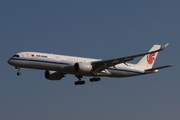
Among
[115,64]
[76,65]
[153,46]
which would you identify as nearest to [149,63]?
[153,46]

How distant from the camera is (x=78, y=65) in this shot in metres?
60.7

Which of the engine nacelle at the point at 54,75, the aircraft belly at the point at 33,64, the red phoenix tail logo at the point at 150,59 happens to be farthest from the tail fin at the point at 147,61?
the aircraft belly at the point at 33,64

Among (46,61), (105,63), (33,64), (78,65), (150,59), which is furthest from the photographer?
(150,59)

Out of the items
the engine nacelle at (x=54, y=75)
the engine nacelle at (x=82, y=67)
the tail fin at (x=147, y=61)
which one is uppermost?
the tail fin at (x=147, y=61)

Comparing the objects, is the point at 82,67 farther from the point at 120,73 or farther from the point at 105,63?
the point at 120,73

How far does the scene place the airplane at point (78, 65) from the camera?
5925 cm

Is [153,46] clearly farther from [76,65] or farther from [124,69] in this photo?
[76,65]

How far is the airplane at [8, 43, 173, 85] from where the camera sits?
5925cm

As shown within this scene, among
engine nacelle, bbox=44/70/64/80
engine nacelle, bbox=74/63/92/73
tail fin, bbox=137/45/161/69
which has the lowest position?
engine nacelle, bbox=74/63/92/73

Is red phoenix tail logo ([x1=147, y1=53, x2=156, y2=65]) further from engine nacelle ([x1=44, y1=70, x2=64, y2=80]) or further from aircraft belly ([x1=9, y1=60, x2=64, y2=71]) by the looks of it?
aircraft belly ([x1=9, y1=60, x2=64, y2=71])

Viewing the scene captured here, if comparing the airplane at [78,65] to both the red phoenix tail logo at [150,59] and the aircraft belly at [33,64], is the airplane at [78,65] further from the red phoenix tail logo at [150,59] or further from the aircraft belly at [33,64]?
the red phoenix tail logo at [150,59]

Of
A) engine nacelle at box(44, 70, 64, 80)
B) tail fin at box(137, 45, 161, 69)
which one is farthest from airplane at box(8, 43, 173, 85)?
tail fin at box(137, 45, 161, 69)

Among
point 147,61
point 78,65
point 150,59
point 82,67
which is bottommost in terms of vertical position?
point 82,67

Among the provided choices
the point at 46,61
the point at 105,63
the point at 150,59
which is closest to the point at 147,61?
the point at 150,59
